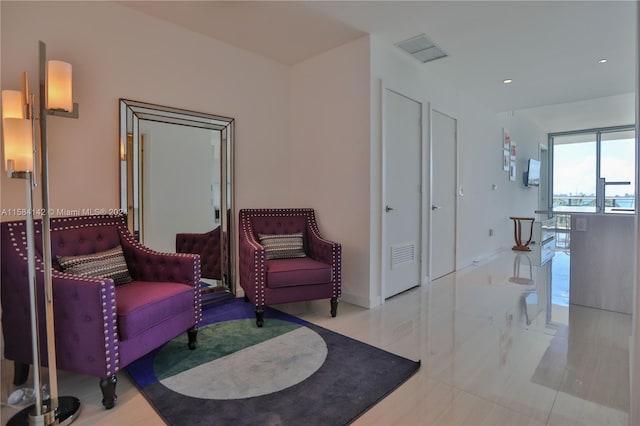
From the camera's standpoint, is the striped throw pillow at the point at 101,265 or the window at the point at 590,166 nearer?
the striped throw pillow at the point at 101,265

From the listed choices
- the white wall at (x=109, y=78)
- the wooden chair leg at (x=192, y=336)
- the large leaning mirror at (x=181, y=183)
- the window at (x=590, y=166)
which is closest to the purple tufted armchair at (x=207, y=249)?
the large leaning mirror at (x=181, y=183)

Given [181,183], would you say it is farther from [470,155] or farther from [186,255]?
[470,155]

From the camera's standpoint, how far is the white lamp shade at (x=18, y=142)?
5.32ft

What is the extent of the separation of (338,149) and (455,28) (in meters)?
1.51

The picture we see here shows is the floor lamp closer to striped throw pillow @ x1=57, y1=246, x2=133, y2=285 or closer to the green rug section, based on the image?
striped throw pillow @ x1=57, y1=246, x2=133, y2=285

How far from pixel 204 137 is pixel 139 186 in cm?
78

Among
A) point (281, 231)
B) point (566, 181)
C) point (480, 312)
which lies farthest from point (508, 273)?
point (566, 181)

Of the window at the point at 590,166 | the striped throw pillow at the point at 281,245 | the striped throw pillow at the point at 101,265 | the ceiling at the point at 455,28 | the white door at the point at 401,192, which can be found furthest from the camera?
the window at the point at 590,166

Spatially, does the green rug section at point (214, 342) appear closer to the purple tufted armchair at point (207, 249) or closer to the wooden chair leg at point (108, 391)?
the wooden chair leg at point (108, 391)

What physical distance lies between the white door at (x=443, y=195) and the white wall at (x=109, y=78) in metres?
2.21

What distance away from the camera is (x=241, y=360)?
2.30 m

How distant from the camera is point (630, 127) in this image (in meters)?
8.42

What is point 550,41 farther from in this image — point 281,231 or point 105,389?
point 105,389

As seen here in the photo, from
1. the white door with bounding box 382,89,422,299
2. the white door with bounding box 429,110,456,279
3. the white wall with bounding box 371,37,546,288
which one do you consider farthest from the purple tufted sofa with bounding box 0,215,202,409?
the white door with bounding box 429,110,456,279
